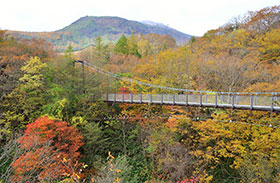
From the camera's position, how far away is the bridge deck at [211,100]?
23.5 feet

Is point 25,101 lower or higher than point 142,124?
higher

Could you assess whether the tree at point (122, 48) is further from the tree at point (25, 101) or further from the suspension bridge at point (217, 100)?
the tree at point (25, 101)

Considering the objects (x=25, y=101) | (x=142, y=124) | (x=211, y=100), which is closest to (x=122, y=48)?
(x=142, y=124)

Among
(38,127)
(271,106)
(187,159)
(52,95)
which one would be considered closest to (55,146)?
(38,127)

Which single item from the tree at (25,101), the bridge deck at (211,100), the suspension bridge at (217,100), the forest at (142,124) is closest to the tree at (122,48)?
the forest at (142,124)

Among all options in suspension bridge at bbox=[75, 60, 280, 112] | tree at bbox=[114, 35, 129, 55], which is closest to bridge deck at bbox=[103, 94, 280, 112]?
suspension bridge at bbox=[75, 60, 280, 112]

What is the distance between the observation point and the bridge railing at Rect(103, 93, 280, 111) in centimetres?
716

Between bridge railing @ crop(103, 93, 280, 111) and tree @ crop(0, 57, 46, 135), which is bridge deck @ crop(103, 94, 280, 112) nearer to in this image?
bridge railing @ crop(103, 93, 280, 111)

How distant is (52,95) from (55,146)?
3820 millimetres

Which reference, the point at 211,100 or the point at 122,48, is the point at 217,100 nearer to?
the point at 211,100

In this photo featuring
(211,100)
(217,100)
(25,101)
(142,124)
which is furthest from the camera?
(142,124)

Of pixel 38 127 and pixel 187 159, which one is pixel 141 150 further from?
pixel 38 127

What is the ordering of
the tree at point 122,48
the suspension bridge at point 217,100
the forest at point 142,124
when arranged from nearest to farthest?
the suspension bridge at point 217,100 < the forest at point 142,124 < the tree at point 122,48

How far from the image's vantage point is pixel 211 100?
9125mm
